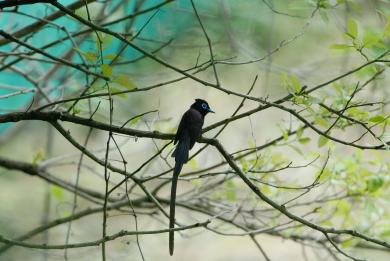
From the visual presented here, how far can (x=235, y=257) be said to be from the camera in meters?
4.93

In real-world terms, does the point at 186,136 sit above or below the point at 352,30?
below

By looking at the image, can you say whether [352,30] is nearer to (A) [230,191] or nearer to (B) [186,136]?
(B) [186,136]

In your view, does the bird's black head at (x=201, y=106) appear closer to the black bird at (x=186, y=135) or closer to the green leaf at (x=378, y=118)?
the black bird at (x=186, y=135)

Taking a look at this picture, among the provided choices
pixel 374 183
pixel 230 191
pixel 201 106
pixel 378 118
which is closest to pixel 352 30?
pixel 378 118

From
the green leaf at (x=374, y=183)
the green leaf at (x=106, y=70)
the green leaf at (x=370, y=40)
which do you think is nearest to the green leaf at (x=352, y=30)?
the green leaf at (x=370, y=40)

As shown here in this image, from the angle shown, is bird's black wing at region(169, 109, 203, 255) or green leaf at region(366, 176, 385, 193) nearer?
bird's black wing at region(169, 109, 203, 255)

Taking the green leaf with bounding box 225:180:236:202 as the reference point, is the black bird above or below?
below

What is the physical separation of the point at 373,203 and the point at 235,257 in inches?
109

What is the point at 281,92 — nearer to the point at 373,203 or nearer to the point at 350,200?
the point at 350,200

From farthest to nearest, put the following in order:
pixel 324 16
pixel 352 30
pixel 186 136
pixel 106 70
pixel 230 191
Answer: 1. pixel 230 191
2. pixel 324 16
3. pixel 186 136
4. pixel 352 30
5. pixel 106 70

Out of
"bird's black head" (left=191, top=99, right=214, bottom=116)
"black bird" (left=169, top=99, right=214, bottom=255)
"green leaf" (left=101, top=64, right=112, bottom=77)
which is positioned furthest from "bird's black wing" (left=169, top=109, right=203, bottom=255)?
"green leaf" (left=101, top=64, right=112, bottom=77)

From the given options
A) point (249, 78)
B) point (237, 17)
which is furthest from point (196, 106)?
point (249, 78)

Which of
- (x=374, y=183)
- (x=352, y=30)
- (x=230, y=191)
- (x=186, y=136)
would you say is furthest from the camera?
(x=230, y=191)

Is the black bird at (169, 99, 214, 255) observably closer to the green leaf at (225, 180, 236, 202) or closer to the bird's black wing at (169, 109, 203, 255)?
the bird's black wing at (169, 109, 203, 255)
